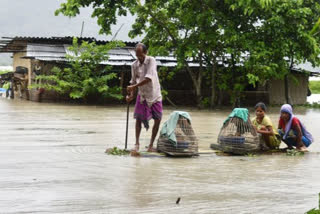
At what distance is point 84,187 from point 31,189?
477mm

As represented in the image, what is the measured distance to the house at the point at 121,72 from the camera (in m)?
23.9

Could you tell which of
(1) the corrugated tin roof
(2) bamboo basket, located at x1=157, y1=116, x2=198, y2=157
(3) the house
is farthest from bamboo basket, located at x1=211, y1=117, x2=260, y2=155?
(1) the corrugated tin roof

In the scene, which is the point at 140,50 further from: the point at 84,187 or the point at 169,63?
the point at 169,63

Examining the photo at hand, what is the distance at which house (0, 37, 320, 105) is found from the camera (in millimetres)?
23906

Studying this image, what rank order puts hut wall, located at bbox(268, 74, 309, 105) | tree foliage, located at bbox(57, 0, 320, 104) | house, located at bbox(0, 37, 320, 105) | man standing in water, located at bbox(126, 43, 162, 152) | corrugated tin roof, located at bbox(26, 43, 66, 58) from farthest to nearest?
hut wall, located at bbox(268, 74, 309, 105) → house, located at bbox(0, 37, 320, 105) → corrugated tin roof, located at bbox(26, 43, 66, 58) → tree foliage, located at bbox(57, 0, 320, 104) → man standing in water, located at bbox(126, 43, 162, 152)

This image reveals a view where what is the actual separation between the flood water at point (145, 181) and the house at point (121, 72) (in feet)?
50.3

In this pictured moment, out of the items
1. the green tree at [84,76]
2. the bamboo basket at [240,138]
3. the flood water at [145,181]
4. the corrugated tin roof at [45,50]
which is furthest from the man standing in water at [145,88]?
the corrugated tin roof at [45,50]

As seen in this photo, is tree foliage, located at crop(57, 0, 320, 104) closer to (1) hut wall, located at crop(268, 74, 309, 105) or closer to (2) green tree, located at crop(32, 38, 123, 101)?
(2) green tree, located at crop(32, 38, 123, 101)

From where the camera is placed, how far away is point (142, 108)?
7652 mm

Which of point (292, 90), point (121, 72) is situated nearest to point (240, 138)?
point (121, 72)

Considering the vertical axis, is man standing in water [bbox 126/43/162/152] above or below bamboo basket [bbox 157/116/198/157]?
above

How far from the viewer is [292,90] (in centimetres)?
2745

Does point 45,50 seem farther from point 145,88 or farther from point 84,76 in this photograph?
point 145,88

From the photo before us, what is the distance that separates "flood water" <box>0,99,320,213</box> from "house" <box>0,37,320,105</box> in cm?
1532
